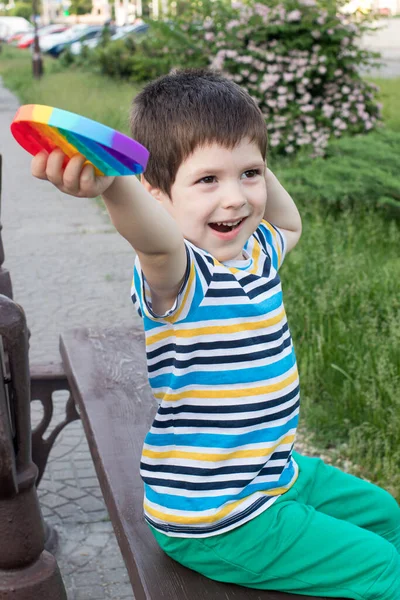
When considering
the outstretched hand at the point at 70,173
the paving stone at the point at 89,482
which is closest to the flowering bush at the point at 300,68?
the paving stone at the point at 89,482

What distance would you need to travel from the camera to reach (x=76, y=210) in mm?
9164

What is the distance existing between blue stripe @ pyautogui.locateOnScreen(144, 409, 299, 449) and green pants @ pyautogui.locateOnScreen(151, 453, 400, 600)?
0.14 metres

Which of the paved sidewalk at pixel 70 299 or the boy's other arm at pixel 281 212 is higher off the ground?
the boy's other arm at pixel 281 212

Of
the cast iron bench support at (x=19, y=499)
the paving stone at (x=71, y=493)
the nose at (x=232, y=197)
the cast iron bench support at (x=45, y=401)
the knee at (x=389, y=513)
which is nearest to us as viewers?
the cast iron bench support at (x=19, y=499)

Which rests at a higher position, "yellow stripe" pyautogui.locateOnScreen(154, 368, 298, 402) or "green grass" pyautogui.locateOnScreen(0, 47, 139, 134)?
"yellow stripe" pyautogui.locateOnScreen(154, 368, 298, 402)

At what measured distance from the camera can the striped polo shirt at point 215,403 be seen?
1776mm

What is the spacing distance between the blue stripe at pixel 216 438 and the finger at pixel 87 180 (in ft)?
2.19

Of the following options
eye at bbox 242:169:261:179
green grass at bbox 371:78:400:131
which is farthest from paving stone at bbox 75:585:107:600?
green grass at bbox 371:78:400:131

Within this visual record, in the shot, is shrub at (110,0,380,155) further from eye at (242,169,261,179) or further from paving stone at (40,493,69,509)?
eye at (242,169,261,179)

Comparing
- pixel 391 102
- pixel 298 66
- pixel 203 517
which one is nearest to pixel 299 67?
pixel 298 66

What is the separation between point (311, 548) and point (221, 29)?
8649 mm

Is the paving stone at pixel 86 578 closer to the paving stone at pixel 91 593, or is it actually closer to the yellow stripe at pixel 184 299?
the paving stone at pixel 91 593

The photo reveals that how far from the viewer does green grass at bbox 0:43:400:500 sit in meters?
3.44

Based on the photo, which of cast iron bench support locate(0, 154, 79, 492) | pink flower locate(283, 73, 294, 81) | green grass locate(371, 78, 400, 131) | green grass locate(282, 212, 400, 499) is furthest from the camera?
green grass locate(371, 78, 400, 131)
